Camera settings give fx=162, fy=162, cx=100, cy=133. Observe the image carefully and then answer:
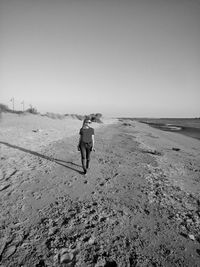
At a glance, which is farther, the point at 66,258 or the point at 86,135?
the point at 86,135

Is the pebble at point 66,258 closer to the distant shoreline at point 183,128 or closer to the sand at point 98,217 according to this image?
the sand at point 98,217

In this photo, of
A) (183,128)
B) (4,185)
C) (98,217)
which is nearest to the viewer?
(98,217)

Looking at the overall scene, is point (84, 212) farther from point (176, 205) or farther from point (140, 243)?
point (176, 205)

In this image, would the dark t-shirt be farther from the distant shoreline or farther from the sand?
the distant shoreline

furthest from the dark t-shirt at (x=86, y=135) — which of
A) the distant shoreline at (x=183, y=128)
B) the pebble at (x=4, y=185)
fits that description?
the distant shoreline at (x=183, y=128)

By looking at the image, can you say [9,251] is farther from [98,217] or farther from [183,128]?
[183,128]

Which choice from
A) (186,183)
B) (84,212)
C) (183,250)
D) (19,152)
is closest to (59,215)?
(84,212)

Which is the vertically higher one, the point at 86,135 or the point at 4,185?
the point at 86,135

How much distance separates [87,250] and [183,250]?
1846 mm

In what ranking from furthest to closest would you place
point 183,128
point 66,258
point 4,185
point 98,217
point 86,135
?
point 183,128, point 86,135, point 4,185, point 98,217, point 66,258

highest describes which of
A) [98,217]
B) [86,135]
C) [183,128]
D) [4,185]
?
[86,135]

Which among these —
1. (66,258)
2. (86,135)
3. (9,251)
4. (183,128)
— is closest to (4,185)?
(9,251)

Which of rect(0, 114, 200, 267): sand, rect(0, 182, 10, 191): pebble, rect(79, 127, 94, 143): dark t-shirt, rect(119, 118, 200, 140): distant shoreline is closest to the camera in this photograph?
rect(0, 114, 200, 267): sand

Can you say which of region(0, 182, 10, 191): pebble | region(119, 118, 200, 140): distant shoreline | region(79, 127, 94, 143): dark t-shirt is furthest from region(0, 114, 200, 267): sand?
region(119, 118, 200, 140): distant shoreline
